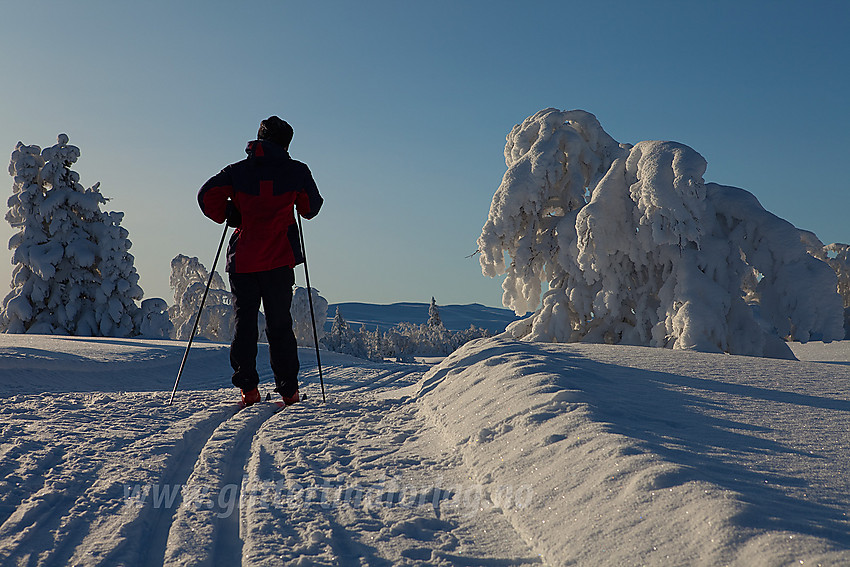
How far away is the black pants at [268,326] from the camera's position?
4.82 m

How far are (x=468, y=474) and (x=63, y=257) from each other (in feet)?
65.4

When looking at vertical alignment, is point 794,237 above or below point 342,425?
above

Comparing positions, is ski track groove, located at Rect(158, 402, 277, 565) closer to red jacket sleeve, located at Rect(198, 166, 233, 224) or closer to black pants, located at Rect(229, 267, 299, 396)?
black pants, located at Rect(229, 267, 299, 396)

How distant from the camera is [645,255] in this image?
8148 mm

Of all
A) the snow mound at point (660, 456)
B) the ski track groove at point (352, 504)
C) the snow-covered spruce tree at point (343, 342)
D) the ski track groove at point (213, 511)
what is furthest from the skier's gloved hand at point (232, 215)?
the snow-covered spruce tree at point (343, 342)

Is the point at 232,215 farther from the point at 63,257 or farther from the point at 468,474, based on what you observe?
the point at 63,257

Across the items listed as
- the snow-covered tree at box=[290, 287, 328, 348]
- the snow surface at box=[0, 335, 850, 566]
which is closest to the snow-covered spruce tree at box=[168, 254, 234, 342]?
the snow-covered tree at box=[290, 287, 328, 348]

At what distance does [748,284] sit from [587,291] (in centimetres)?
264

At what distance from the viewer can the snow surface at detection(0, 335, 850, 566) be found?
1787 mm

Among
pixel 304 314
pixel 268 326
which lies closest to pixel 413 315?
pixel 304 314

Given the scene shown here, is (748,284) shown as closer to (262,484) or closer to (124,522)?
(262,484)

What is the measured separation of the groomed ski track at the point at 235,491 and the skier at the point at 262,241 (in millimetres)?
659

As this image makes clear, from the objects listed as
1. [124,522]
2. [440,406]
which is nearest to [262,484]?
[124,522]

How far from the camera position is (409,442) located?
3.38 m
